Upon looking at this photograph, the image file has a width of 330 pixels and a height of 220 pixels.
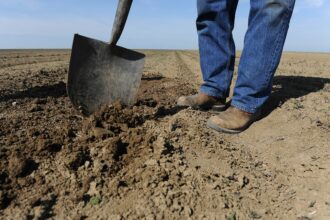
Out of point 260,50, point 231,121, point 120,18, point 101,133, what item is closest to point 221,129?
point 231,121

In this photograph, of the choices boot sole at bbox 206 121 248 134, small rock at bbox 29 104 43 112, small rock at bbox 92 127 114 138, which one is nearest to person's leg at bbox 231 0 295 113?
boot sole at bbox 206 121 248 134

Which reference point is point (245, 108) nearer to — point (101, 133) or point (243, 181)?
point (243, 181)

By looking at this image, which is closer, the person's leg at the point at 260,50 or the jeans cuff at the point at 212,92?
the person's leg at the point at 260,50

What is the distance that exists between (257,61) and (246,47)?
158mm

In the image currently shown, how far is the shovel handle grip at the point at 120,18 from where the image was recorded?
10.5 feet

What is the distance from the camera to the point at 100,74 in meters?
3.30

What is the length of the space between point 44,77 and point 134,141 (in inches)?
169

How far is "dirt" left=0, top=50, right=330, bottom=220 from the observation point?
198cm

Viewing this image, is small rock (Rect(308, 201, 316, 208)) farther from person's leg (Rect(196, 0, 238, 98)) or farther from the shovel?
the shovel

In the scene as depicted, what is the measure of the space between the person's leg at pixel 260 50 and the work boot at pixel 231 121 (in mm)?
48

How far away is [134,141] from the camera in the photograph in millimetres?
2512

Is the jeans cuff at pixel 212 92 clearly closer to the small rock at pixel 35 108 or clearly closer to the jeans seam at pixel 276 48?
the jeans seam at pixel 276 48

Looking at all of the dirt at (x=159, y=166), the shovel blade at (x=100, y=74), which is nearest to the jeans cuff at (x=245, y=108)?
the dirt at (x=159, y=166)

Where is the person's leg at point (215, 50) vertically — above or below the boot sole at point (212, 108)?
above
